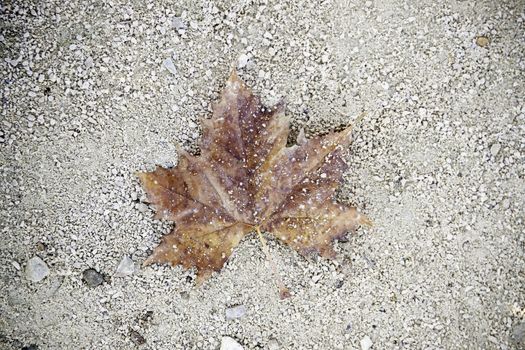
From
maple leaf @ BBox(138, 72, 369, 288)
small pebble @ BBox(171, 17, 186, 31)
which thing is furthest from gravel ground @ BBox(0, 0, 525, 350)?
maple leaf @ BBox(138, 72, 369, 288)

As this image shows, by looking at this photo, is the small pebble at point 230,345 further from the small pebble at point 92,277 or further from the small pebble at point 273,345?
the small pebble at point 92,277

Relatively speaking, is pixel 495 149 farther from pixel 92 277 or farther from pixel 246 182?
pixel 92 277

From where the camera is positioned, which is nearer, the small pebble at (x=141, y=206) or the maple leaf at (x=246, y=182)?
the maple leaf at (x=246, y=182)

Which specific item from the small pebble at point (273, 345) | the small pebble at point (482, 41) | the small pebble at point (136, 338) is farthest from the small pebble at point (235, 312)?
the small pebble at point (482, 41)

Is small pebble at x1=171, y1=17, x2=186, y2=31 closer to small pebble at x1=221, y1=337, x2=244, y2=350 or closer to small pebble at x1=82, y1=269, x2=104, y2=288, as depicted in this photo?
small pebble at x1=82, y1=269, x2=104, y2=288

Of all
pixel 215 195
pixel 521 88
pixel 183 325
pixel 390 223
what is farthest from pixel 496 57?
pixel 183 325

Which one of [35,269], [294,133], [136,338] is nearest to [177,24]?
[294,133]

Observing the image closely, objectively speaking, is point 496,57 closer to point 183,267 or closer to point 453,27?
point 453,27
